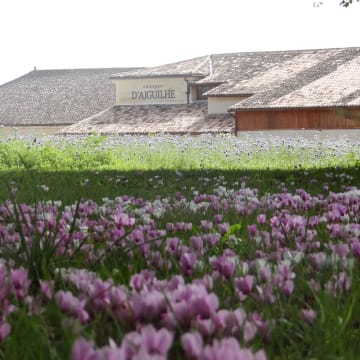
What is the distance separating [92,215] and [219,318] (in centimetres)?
312

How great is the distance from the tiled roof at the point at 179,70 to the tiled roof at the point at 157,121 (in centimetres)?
261

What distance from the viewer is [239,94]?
46.6 meters

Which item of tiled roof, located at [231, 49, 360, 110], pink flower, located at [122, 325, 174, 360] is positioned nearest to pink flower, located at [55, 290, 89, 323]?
pink flower, located at [122, 325, 174, 360]

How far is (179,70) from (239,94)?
9484 mm

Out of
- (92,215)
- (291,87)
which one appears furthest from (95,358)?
(291,87)

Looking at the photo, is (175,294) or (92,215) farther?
(92,215)

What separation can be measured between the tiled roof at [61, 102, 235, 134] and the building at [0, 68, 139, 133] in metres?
8.63

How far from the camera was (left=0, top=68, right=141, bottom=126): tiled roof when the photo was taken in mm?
61094

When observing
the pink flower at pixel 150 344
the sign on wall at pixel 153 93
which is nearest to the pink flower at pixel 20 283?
the pink flower at pixel 150 344

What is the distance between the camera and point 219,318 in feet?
5.93

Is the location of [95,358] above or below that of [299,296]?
above

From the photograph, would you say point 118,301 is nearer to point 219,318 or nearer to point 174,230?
point 219,318

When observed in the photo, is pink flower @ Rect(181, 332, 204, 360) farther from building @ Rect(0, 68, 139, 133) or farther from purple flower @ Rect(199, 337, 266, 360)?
building @ Rect(0, 68, 139, 133)

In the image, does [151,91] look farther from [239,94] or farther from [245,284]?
[245,284]
